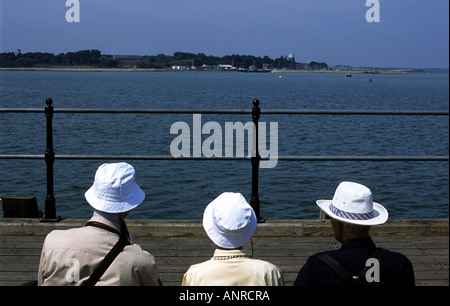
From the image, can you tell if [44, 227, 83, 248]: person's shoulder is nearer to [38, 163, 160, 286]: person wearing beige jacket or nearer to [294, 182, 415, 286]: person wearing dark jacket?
[38, 163, 160, 286]: person wearing beige jacket

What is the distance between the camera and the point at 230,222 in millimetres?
2486

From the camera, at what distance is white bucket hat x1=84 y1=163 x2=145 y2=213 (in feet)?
8.94

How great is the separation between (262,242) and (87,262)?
2729mm

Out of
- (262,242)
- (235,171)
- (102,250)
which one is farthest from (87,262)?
(235,171)

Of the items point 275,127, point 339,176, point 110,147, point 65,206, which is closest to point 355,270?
point 65,206

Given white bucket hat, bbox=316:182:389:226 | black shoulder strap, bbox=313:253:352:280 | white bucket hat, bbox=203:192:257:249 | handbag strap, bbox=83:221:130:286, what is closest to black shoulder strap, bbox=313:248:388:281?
black shoulder strap, bbox=313:253:352:280

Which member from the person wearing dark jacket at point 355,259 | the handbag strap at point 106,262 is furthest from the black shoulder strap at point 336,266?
the handbag strap at point 106,262

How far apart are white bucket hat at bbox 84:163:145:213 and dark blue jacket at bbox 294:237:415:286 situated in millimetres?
891

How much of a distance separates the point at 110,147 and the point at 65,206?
9.00 metres

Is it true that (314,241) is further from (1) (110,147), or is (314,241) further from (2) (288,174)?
(1) (110,147)

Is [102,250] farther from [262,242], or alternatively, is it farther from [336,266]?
[262,242]
